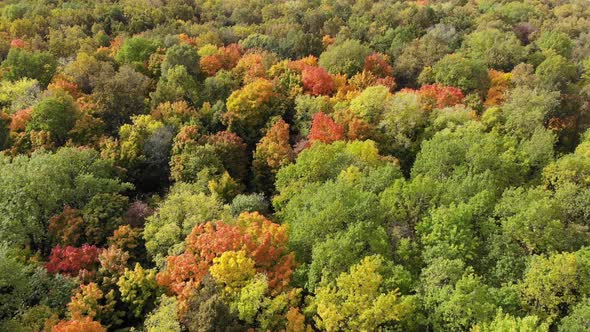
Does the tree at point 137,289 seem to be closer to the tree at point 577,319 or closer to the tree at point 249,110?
the tree at point 249,110

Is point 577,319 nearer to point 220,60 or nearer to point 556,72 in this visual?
point 556,72

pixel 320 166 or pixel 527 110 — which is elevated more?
pixel 527 110

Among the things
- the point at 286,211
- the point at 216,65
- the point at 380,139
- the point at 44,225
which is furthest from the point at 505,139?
the point at 44,225

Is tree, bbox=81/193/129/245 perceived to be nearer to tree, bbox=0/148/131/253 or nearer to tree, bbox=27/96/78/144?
tree, bbox=0/148/131/253

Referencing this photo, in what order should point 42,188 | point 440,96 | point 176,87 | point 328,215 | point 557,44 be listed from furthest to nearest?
1. point 557,44
2. point 176,87
3. point 440,96
4. point 42,188
5. point 328,215

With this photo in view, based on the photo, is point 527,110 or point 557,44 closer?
point 527,110

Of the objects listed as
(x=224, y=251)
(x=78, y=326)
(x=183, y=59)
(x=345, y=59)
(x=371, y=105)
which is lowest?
(x=345, y=59)

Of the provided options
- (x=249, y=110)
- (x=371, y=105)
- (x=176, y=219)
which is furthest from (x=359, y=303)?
(x=249, y=110)

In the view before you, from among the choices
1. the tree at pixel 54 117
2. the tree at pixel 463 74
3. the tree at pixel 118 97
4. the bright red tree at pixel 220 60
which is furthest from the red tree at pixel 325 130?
the tree at pixel 54 117
